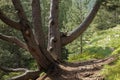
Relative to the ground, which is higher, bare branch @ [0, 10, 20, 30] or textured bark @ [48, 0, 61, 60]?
bare branch @ [0, 10, 20, 30]

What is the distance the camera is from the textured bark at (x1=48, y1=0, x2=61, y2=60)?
390 inches

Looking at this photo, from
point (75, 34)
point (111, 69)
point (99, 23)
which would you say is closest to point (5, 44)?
point (75, 34)

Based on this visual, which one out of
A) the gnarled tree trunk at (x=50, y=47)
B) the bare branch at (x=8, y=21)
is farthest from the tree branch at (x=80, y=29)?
the bare branch at (x=8, y=21)

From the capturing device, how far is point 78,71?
8.02m

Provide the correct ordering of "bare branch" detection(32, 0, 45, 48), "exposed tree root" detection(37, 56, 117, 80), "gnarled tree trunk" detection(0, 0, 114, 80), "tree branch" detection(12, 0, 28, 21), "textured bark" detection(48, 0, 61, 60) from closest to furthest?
1. "exposed tree root" detection(37, 56, 117, 80)
2. "tree branch" detection(12, 0, 28, 21)
3. "gnarled tree trunk" detection(0, 0, 114, 80)
4. "bare branch" detection(32, 0, 45, 48)
5. "textured bark" detection(48, 0, 61, 60)

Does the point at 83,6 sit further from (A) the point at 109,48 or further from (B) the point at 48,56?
(B) the point at 48,56

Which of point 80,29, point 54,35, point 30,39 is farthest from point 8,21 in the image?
point 80,29

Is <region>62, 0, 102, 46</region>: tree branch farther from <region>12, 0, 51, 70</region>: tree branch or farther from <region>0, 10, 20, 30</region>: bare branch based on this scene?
<region>0, 10, 20, 30</region>: bare branch

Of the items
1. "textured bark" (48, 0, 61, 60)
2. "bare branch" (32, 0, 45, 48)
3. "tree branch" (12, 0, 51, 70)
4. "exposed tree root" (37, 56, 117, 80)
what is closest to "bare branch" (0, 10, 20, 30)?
"tree branch" (12, 0, 51, 70)

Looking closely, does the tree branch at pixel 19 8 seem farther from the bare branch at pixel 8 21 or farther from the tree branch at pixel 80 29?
the tree branch at pixel 80 29

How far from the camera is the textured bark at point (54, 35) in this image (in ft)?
32.5

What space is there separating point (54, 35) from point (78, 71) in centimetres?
237

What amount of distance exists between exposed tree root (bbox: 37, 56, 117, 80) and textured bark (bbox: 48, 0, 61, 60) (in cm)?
79

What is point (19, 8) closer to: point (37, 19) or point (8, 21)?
point (8, 21)
